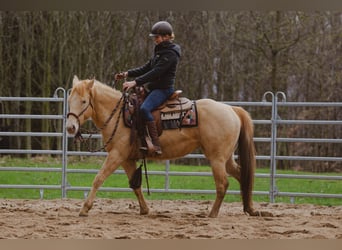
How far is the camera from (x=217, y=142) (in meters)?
5.58

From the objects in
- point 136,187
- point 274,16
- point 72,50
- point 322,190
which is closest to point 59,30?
point 72,50

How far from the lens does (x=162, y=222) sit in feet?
17.4

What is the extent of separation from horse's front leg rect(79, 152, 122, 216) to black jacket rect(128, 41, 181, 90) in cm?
67

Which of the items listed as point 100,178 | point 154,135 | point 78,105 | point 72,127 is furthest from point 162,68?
point 100,178

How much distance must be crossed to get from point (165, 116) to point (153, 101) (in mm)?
181

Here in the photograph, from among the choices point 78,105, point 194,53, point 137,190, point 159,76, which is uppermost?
point 194,53

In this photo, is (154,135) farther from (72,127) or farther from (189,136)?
(72,127)

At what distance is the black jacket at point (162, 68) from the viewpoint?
18.1 feet

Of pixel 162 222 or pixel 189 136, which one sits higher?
pixel 189 136

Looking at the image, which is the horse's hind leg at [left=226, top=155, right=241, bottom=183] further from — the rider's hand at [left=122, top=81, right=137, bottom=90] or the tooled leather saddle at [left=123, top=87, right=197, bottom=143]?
the rider's hand at [left=122, top=81, right=137, bottom=90]

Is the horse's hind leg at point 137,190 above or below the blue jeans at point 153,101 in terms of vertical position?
below

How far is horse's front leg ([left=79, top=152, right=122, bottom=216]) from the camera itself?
543 cm

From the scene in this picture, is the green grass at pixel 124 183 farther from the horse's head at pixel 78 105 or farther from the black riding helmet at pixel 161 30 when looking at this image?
the black riding helmet at pixel 161 30

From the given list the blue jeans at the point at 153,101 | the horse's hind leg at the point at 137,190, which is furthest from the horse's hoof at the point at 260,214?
the blue jeans at the point at 153,101
